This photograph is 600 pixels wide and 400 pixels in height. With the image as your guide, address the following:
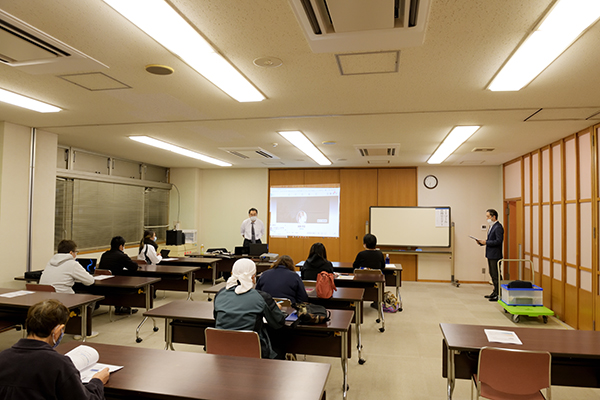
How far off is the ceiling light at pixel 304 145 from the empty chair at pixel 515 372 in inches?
160

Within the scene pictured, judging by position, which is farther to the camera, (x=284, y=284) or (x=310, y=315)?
(x=284, y=284)

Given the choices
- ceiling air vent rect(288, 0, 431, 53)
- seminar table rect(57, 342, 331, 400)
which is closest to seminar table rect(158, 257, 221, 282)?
seminar table rect(57, 342, 331, 400)

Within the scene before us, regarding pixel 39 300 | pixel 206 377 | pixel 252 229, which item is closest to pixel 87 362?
pixel 206 377

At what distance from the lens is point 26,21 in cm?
242

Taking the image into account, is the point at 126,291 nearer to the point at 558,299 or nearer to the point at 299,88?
the point at 299,88

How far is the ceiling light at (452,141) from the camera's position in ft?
17.6

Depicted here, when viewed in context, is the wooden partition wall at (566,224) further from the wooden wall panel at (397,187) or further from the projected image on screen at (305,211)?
the projected image on screen at (305,211)

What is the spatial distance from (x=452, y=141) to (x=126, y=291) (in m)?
5.46

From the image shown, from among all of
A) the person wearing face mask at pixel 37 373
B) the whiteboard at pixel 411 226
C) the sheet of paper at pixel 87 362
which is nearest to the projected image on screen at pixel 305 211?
the whiteboard at pixel 411 226

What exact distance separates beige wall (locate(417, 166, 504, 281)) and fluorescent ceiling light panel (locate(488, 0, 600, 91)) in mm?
6085

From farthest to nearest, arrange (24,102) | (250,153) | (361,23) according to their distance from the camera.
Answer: (250,153), (24,102), (361,23)

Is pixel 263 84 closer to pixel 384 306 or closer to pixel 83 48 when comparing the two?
pixel 83 48

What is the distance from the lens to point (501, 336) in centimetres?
284

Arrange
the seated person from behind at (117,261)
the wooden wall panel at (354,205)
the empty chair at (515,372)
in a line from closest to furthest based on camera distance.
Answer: the empty chair at (515,372) < the seated person from behind at (117,261) < the wooden wall panel at (354,205)
